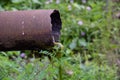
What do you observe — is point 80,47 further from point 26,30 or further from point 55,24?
point 26,30

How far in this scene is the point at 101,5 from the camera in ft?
13.8

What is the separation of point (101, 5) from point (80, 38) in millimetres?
628

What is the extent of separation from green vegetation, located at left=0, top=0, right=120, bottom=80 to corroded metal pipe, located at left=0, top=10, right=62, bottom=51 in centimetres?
12

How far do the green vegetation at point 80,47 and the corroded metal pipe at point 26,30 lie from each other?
0.12m

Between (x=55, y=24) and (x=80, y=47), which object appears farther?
(x=80, y=47)

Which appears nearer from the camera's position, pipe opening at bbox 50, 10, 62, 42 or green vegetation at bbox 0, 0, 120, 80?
pipe opening at bbox 50, 10, 62, 42

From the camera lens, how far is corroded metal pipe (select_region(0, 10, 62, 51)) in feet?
6.10

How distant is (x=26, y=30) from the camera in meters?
1.86

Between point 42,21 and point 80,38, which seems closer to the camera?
point 42,21

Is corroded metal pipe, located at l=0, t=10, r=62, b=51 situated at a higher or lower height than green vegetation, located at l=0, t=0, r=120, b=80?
higher

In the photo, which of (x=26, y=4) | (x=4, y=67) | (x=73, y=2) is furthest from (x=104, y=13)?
(x=4, y=67)

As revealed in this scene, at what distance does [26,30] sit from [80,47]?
5.93ft

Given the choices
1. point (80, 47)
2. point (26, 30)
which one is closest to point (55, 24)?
point (26, 30)

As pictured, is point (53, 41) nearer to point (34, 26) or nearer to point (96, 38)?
point (34, 26)
